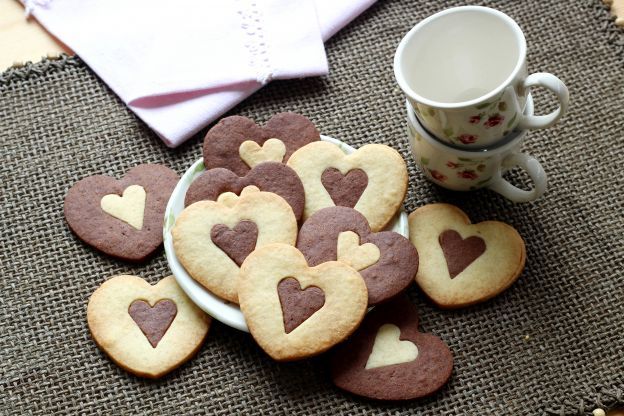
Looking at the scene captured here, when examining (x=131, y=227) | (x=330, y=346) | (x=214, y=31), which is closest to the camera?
(x=330, y=346)

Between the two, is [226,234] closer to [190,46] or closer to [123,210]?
[123,210]

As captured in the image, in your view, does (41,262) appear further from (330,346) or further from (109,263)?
(330,346)

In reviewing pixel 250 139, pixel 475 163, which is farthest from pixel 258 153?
pixel 475 163

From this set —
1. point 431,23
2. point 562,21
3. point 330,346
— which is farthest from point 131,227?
point 562,21

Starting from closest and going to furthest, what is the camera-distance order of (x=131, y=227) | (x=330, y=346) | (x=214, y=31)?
(x=330, y=346), (x=131, y=227), (x=214, y=31)

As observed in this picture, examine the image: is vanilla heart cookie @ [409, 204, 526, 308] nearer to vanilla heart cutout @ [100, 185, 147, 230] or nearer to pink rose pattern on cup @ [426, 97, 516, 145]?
pink rose pattern on cup @ [426, 97, 516, 145]

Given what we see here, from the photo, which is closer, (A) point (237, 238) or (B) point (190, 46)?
(A) point (237, 238)
